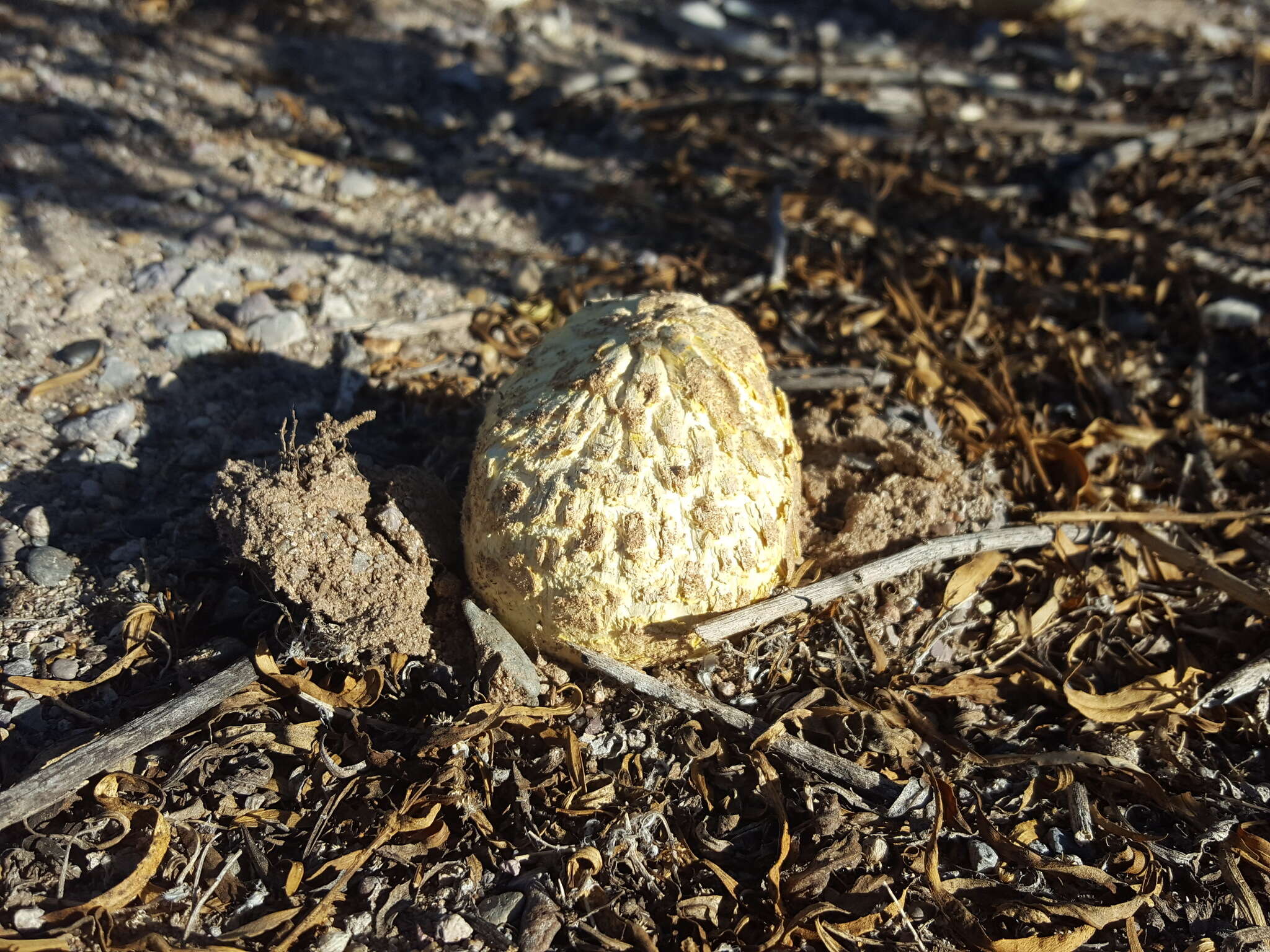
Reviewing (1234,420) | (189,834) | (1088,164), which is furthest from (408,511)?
(1088,164)

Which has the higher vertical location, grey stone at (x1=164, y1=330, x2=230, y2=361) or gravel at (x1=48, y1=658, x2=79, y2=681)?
grey stone at (x1=164, y1=330, x2=230, y2=361)

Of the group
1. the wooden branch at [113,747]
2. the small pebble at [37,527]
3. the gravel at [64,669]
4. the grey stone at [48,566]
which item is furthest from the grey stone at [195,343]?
the wooden branch at [113,747]

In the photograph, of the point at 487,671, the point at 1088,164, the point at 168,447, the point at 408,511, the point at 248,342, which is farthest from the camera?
the point at 1088,164

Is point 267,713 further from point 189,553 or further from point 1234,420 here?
point 1234,420

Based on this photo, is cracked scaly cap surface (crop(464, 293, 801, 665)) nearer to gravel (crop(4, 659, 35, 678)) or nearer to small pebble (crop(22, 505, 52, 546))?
gravel (crop(4, 659, 35, 678))

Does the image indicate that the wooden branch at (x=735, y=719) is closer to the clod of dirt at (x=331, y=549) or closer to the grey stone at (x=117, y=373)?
the clod of dirt at (x=331, y=549)

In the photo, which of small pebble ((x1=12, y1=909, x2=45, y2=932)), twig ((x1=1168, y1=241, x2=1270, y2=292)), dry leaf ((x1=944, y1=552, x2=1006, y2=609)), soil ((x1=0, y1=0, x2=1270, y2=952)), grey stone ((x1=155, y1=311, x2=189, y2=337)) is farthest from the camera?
twig ((x1=1168, y1=241, x2=1270, y2=292))

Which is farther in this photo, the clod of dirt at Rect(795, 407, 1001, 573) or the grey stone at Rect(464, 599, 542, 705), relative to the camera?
the clod of dirt at Rect(795, 407, 1001, 573)

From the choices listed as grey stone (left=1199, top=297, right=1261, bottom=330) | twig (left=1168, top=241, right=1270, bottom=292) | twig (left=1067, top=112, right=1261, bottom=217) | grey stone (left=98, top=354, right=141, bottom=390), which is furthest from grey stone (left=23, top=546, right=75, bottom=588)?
twig (left=1168, top=241, right=1270, bottom=292)
